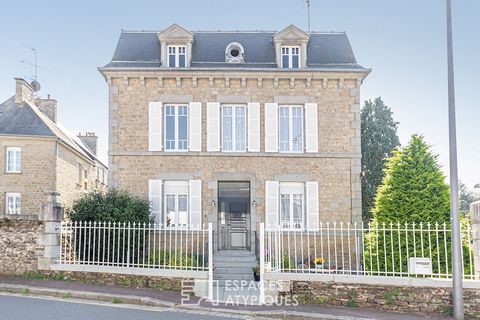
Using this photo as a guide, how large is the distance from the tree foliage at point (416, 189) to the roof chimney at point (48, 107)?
18298mm

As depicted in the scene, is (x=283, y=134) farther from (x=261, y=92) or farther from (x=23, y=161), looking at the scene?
(x=23, y=161)

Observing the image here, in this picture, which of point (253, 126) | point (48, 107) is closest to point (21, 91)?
point (48, 107)

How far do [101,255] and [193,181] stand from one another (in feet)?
14.0

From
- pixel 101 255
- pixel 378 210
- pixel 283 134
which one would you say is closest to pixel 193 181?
pixel 283 134

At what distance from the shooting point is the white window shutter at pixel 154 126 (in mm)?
15078

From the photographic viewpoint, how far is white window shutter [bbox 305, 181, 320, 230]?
48.6 feet

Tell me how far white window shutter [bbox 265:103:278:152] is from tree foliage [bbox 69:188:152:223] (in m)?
4.47

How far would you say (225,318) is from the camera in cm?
817

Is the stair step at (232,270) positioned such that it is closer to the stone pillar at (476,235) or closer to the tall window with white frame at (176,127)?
the tall window with white frame at (176,127)

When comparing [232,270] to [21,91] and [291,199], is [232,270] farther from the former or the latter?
[21,91]

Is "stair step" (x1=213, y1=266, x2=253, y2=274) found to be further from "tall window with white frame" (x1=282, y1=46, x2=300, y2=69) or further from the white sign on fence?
"tall window with white frame" (x1=282, y1=46, x2=300, y2=69)

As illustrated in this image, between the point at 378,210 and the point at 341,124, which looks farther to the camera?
the point at 341,124

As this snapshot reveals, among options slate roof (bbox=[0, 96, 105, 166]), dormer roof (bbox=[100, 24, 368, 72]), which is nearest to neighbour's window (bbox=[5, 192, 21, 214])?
slate roof (bbox=[0, 96, 105, 166])

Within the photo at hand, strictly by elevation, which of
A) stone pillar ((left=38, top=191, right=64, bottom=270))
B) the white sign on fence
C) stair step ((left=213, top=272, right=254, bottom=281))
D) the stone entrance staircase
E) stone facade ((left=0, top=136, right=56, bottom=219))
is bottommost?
stair step ((left=213, top=272, right=254, bottom=281))
